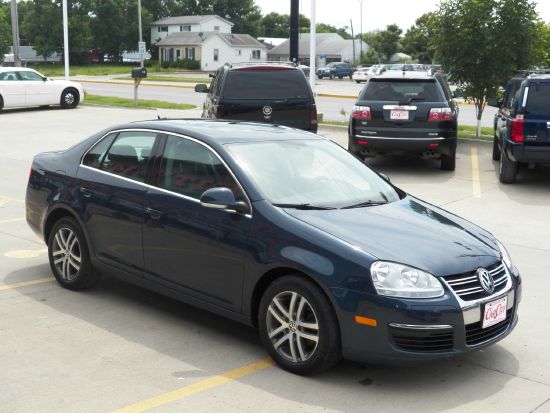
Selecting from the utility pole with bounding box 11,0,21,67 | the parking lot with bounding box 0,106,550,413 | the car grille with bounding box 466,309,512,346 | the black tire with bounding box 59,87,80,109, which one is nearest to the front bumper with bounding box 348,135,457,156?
the parking lot with bounding box 0,106,550,413

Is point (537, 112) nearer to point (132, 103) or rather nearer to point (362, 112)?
point (362, 112)

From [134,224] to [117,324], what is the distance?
0.75 meters

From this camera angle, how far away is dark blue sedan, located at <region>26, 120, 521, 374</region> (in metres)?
4.55

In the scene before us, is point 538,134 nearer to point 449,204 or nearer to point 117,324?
point 449,204

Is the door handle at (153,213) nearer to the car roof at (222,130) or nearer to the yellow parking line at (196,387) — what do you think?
the car roof at (222,130)

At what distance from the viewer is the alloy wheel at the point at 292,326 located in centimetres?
476

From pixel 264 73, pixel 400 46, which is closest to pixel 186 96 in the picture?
pixel 264 73

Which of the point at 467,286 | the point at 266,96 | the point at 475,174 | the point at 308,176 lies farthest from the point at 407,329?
the point at 475,174

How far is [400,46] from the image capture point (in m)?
94.9

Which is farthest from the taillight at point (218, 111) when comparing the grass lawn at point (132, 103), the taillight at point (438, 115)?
the grass lawn at point (132, 103)

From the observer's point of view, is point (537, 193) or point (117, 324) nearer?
point (117, 324)

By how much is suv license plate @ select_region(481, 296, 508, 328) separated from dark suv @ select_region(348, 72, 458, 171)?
8.17 meters

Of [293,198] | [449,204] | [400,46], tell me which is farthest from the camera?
[400,46]

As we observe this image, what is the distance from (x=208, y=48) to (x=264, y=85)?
84195mm
